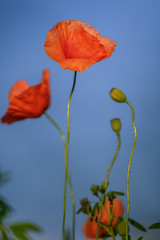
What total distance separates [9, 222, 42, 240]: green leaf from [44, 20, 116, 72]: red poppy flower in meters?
0.27

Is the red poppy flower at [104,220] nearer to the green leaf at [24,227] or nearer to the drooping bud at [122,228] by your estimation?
the drooping bud at [122,228]

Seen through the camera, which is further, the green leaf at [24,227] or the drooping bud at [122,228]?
Result: the drooping bud at [122,228]

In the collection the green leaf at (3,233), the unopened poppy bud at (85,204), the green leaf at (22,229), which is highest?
the green leaf at (22,229)

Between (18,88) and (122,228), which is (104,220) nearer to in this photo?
(122,228)

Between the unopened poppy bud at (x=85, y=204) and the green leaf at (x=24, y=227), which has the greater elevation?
the green leaf at (x=24, y=227)

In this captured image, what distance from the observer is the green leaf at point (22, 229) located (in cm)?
23

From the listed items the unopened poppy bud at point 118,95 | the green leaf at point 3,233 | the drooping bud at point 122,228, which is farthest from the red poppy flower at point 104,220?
the green leaf at point 3,233

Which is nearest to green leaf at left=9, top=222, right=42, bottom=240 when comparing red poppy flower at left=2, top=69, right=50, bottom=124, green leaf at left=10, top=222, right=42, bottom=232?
green leaf at left=10, top=222, right=42, bottom=232

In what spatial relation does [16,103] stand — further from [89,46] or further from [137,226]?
[137,226]

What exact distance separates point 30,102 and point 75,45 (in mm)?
110

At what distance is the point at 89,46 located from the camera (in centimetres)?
49

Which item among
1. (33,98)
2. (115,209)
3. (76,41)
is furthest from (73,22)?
(115,209)

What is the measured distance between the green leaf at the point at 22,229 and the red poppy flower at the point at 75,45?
0.88 ft

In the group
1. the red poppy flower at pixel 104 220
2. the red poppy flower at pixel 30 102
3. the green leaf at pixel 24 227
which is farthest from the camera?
the red poppy flower at pixel 104 220
